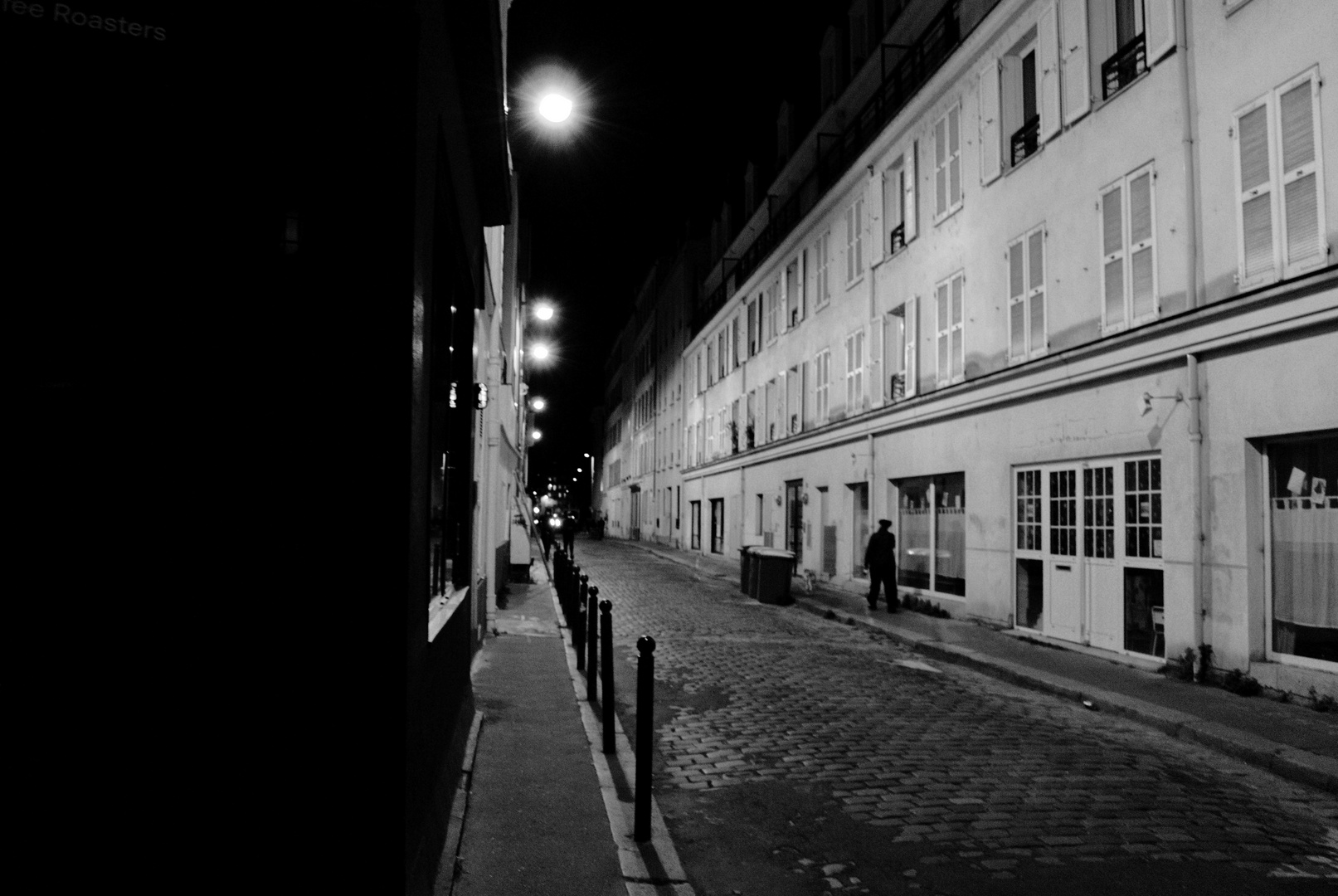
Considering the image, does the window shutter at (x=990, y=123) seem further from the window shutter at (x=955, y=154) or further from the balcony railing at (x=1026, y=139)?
the window shutter at (x=955, y=154)

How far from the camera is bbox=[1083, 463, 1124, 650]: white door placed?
1205 cm

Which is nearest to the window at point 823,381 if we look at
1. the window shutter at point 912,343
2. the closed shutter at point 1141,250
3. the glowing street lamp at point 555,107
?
the window shutter at point 912,343

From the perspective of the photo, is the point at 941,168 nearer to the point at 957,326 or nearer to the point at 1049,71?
the point at 957,326

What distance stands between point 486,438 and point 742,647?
4.78 meters

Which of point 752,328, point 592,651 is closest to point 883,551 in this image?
point 592,651

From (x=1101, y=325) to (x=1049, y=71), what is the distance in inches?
161

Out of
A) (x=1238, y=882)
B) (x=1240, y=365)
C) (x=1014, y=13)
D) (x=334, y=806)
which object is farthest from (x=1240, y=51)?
(x=334, y=806)

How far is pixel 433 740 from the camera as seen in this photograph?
4.60 m

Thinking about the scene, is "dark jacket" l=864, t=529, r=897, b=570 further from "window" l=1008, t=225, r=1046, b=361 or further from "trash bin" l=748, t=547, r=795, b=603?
"window" l=1008, t=225, r=1046, b=361

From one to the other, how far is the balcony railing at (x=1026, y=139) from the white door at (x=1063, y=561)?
4.90 metres

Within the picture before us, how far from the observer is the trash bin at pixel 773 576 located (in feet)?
63.6

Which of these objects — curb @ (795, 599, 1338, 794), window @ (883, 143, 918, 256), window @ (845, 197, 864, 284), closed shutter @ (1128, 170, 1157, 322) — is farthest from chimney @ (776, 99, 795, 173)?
curb @ (795, 599, 1338, 794)

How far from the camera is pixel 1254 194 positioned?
9.83 meters

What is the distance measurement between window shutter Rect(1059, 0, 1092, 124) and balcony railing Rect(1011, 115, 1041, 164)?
0.79 m
